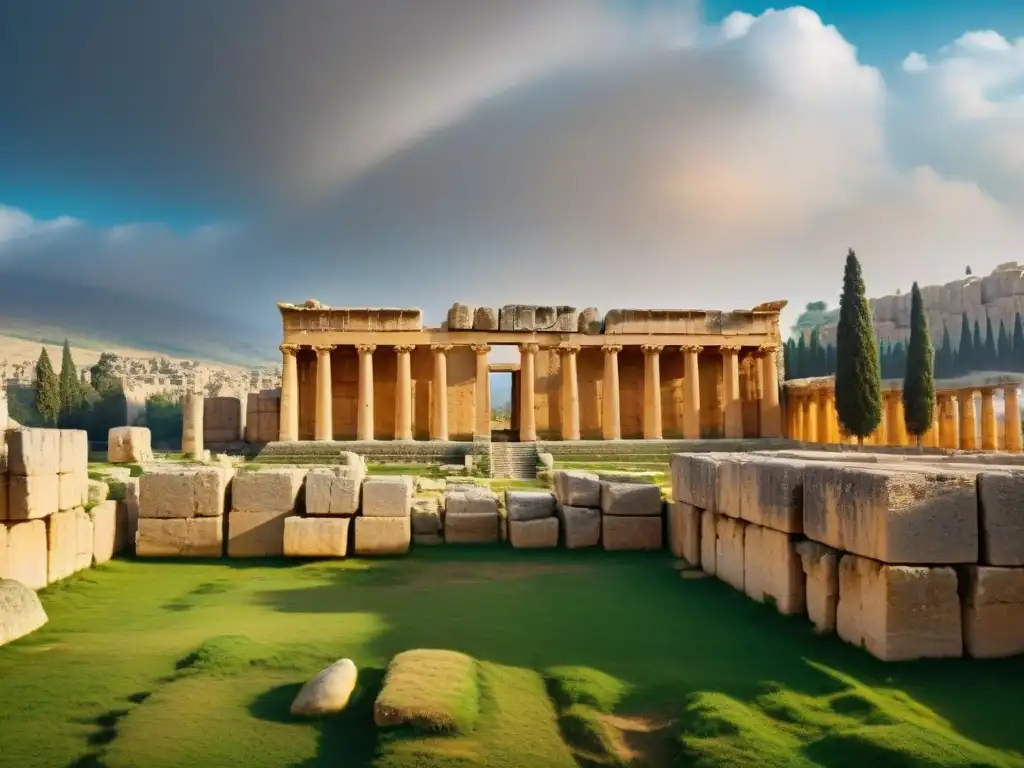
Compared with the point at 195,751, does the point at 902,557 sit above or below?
above

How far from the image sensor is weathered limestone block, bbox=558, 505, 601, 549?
1198 centimetres

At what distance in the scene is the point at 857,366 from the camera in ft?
104

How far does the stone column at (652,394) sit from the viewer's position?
33031 millimetres

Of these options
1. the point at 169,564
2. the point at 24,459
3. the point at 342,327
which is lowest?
the point at 169,564

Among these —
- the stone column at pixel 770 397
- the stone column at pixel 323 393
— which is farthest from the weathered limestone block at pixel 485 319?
the stone column at pixel 770 397

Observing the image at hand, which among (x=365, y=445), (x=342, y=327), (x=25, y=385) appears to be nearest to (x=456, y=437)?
(x=365, y=445)

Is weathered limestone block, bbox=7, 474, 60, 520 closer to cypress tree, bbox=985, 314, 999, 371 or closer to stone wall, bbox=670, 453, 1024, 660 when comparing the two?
stone wall, bbox=670, 453, 1024, 660

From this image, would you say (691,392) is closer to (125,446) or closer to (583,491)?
(583,491)

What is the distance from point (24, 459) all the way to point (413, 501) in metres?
5.91

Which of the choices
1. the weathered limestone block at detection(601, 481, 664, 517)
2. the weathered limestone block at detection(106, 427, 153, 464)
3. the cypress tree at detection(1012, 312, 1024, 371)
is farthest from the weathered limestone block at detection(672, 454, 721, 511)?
the cypress tree at detection(1012, 312, 1024, 371)

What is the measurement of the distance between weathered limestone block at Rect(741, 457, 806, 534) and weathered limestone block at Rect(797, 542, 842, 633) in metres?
0.40

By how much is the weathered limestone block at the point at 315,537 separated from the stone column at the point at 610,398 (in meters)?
22.6

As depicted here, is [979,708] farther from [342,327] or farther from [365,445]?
[342,327]

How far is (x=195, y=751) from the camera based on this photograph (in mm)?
4355
